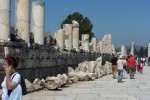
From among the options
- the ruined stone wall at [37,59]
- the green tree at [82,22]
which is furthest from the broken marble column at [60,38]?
the green tree at [82,22]

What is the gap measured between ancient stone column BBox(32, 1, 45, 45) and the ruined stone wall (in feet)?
1.84

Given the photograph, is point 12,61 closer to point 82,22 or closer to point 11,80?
point 11,80

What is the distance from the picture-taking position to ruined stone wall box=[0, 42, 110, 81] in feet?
46.4

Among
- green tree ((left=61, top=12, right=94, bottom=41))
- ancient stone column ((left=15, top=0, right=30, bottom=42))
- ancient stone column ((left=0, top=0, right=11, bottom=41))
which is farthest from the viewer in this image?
green tree ((left=61, top=12, right=94, bottom=41))

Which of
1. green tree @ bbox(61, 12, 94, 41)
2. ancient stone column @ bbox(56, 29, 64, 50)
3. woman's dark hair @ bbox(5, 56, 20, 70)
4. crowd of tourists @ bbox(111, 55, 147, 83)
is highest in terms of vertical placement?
green tree @ bbox(61, 12, 94, 41)

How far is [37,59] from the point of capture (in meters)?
17.7

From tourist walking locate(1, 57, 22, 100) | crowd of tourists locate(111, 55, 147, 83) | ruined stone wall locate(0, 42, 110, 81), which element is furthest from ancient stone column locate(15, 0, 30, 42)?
tourist walking locate(1, 57, 22, 100)

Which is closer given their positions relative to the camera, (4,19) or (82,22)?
(4,19)

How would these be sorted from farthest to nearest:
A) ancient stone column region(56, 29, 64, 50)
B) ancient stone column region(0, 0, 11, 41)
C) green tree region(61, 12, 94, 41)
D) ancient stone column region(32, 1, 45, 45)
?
1. green tree region(61, 12, 94, 41)
2. ancient stone column region(56, 29, 64, 50)
3. ancient stone column region(32, 1, 45, 45)
4. ancient stone column region(0, 0, 11, 41)

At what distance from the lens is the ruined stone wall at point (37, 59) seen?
557 inches

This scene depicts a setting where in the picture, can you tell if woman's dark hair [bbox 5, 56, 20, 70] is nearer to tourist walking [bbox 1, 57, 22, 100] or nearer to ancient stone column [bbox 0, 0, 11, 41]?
tourist walking [bbox 1, 57, 22, 100]

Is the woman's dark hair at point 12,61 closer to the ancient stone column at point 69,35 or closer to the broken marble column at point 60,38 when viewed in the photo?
the broken marble column at point 60,38

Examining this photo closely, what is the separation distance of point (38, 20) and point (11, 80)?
523 inches

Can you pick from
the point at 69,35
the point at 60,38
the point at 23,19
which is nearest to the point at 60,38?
the point at 60,38
